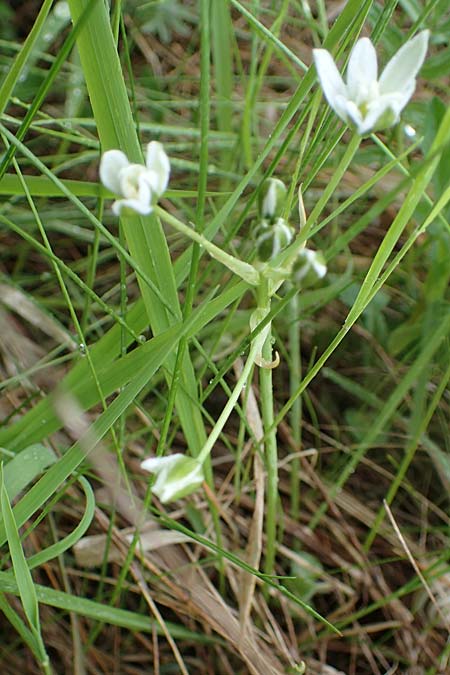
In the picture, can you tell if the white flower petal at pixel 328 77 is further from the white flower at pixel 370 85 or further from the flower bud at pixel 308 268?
the flower bud at pixel 308 268

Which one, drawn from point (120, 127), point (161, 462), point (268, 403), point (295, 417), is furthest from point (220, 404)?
point (161, 462)

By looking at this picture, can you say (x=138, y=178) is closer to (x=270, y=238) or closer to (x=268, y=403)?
(x=270, y=238)

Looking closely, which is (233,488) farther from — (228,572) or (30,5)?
(30,5)

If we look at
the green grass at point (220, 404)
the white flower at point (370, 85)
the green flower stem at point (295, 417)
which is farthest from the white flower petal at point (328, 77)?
the green flower stem at point (295, 417)

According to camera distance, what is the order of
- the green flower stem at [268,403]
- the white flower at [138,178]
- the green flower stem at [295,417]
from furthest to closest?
1. the green flower stem at [295,417]
2. the green flower stem at [268,403]
3. the white flower at [138,178]

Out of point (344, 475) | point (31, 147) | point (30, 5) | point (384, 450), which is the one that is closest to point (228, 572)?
point (344, 475)

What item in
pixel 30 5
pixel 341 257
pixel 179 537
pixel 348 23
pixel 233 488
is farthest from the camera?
pixel 30 5
